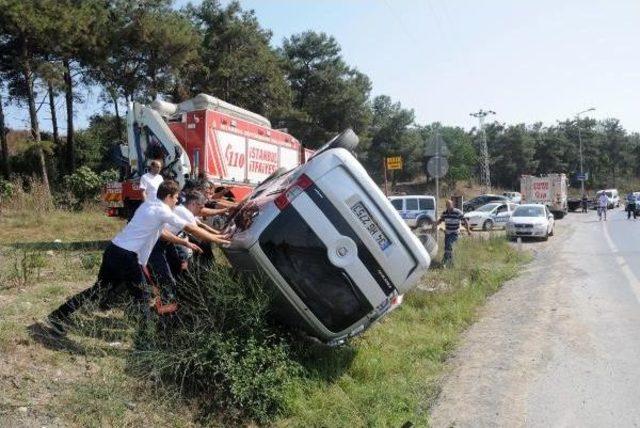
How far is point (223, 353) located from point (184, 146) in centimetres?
833

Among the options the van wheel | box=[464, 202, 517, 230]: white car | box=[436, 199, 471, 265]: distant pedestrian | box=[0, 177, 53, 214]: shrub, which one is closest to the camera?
box=[436, 199, 471, 265]: distant pedestrian

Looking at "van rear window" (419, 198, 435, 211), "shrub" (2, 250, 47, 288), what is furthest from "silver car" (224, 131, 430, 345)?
"van rear window" (419, 198, 435, 211)

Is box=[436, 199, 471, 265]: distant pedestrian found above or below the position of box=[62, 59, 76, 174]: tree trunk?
below

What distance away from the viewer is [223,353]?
16.6 feet

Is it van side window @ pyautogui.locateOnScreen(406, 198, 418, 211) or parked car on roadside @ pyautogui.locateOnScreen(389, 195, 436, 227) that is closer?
parked car on roadside @ pyautogui.locateOnScreen(389, 195, 436, 227)

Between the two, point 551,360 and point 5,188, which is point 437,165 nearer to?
point 551,360

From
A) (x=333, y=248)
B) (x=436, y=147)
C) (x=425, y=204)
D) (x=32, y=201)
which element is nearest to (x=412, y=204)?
(x=425, y=204)

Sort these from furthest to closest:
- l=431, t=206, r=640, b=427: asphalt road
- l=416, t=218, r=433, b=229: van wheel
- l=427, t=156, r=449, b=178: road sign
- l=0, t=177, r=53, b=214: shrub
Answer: l=416, t=218, r=433, b=229: van wheel < l=0, t=177, r=53, b=214: shrub < l=427, t=156, r=449, b=178: road sign < l=431, t=206, r=640, b=427: asphalt road

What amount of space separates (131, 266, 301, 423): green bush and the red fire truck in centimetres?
704

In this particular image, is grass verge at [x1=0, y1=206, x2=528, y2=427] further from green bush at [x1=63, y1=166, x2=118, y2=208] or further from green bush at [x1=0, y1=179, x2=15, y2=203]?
green bush at [x1=63, y1=166, x2=118, y2=208]

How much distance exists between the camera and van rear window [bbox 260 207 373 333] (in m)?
5.44

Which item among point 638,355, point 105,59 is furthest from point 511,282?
point 105,59

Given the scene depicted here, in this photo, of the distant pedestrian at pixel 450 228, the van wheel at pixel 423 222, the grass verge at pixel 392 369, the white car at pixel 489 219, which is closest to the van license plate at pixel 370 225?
the grass verge at pixel 392 369

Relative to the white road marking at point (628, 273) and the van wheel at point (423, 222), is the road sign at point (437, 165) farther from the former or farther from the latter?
the van wheel at point (423, 222)
